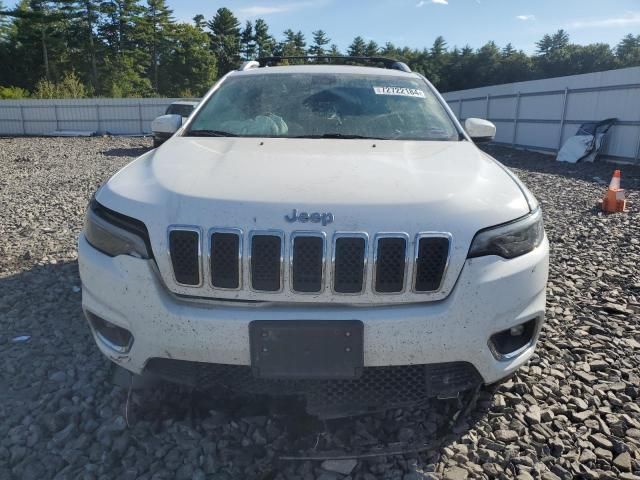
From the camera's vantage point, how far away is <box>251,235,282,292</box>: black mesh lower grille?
180 centimetres

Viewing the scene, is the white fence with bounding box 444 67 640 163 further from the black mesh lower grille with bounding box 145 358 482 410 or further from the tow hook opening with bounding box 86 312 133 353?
the tow hook opening with bounding box 86 312 133 353

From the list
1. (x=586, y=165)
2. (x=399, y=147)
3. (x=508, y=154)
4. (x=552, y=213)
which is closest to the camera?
(x=399, y=147)

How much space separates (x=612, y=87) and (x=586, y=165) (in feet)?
9.59

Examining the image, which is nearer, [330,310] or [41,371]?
[330,310]

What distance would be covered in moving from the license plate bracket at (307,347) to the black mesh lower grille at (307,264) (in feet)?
0.43

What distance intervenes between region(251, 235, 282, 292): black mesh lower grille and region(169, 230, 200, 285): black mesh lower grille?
0.75 ft

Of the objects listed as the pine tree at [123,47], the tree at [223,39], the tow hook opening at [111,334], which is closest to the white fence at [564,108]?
the tow hook opening at [111,334]

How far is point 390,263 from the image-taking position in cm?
181

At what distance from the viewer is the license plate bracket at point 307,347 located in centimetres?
178

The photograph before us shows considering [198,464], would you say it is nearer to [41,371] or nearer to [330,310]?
[330,310]

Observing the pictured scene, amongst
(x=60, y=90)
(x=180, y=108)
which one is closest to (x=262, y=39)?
(x=60, y=90)

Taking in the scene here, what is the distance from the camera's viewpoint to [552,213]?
287 inches

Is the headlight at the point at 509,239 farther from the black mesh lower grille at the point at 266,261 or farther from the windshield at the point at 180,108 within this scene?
the windshield at the point at 180,108

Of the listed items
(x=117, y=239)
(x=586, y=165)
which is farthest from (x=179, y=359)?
(x=586, y=165)
